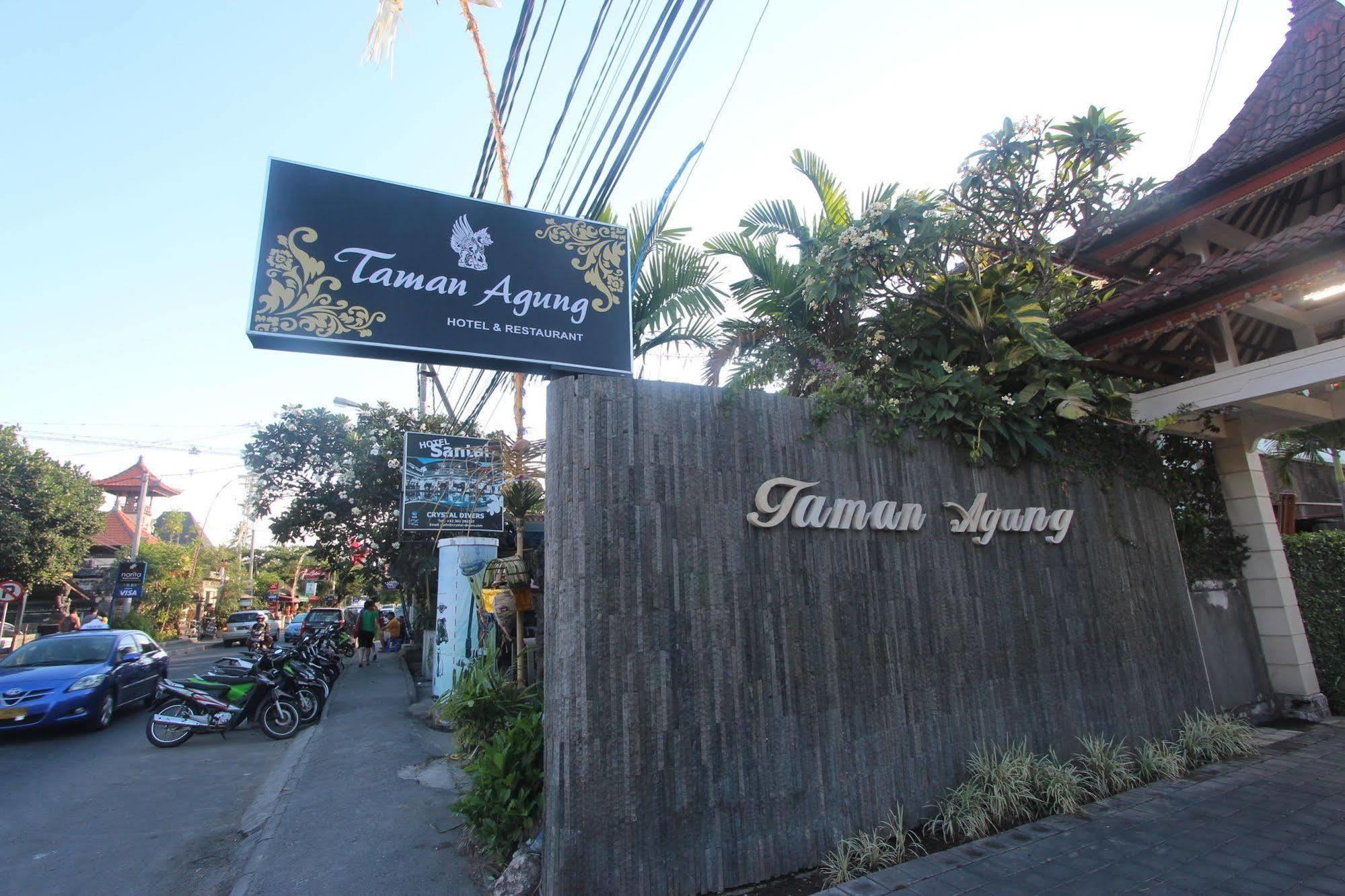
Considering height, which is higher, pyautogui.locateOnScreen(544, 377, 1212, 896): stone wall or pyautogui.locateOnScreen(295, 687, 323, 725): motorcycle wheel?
pyautogui.locateOnScreen(544, 377, 1212, 896): stone wall

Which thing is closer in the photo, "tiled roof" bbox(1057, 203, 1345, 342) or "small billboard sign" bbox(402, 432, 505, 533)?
A: "tiled roof" bbox(1057, 203, 1345, 342)

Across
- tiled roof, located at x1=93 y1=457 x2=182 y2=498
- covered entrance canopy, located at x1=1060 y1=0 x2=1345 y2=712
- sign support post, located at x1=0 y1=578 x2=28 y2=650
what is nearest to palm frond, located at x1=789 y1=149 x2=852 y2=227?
covered entrance canopy, located at x1=1060 y1=0 x2=1345 y2=712

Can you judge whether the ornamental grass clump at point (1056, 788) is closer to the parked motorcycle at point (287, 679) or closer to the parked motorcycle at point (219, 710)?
the parked motorcycle at point (219, 710)

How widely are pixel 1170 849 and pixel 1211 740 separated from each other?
265 cm

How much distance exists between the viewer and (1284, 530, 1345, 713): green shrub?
7.57 meters

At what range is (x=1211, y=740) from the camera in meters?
6.02

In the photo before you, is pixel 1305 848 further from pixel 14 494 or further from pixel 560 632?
pixel 14 494

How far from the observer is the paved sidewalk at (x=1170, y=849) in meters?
3.68

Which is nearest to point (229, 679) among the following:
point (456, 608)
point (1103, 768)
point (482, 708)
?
point (456, 608)

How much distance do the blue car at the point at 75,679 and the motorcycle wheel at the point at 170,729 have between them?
1.10 meters

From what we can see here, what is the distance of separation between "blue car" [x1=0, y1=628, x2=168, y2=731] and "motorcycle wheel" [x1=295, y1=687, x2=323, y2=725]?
2438 mm

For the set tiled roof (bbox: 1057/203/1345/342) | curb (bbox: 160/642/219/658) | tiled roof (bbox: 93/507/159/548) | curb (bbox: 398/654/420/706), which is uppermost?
tiled roof (bbox: 93/507/159/548)

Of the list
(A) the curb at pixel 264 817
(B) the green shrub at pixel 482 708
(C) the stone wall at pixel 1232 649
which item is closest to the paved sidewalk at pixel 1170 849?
(C) the stone wall at pixel 1232 649

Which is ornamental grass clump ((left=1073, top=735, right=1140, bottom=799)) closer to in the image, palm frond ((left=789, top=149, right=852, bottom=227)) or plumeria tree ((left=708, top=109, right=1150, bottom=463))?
plumeria tree ((left=708, top=109, right=1150, bottom=463))
